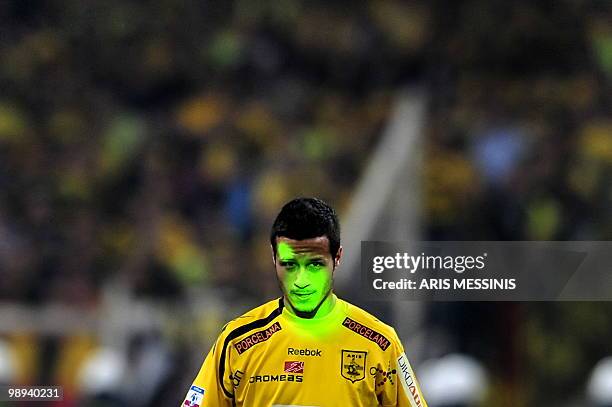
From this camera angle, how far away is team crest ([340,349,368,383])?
3088mm

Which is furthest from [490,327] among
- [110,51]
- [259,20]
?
[110,51]

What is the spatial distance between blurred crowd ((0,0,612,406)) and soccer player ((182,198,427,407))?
8.52ft

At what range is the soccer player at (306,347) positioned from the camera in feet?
9.94

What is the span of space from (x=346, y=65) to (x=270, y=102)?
475mm

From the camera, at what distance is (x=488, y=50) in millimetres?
6488

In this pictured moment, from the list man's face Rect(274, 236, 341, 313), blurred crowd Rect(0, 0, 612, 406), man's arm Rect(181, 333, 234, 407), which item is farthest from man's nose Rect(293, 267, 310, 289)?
blurred crowd Rect(0, 0, 612, 406)

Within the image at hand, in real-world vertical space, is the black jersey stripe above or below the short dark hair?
below

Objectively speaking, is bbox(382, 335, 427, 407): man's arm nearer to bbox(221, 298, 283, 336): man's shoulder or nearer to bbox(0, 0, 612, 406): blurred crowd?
bbox(221, 298, 283, 336): man's shoulder

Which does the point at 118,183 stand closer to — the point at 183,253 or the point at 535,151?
the point at 183,253

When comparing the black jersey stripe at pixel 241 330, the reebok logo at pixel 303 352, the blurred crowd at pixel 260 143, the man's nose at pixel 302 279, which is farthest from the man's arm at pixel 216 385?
the blurred crowd at pixel 260 143

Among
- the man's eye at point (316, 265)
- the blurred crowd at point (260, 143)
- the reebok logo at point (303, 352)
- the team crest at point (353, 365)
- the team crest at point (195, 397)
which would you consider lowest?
the team crest at point (195, 397)

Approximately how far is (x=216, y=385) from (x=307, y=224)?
0.50m

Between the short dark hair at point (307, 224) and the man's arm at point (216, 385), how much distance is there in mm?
337

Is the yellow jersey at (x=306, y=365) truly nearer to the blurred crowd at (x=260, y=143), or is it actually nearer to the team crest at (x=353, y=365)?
the team crest at (x=353, y=365)
